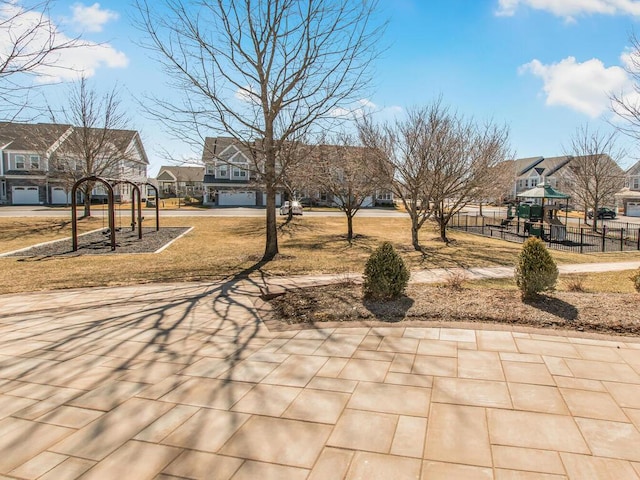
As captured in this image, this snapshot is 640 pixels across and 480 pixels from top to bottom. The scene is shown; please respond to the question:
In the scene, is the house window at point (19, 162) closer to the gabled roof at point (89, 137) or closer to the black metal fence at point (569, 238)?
the gabled roof at point (89, 137)

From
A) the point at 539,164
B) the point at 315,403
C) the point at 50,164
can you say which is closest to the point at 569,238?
the point at 315,403

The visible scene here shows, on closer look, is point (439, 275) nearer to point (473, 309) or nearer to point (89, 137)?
point (473, 309)

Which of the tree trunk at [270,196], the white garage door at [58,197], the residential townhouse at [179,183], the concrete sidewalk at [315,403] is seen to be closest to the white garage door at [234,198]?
the residential townhouse at [179,183]

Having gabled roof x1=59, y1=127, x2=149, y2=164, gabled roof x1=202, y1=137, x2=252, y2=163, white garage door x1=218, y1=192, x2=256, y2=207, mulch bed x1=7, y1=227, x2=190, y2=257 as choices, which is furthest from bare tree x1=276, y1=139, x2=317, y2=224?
white garage door x1=218, y1=192, x2=256, y2=207

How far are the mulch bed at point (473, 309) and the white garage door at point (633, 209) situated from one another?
162 feet

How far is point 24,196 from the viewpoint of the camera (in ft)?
139

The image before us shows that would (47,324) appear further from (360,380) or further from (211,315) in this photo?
(360,380)

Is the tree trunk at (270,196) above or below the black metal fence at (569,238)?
above

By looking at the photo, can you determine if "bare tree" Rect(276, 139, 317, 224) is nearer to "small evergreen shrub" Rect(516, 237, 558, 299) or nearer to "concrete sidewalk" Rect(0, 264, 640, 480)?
"small evergreen shrub" Rect(516, 237, 558, 299)

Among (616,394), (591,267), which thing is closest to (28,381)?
(616,394)

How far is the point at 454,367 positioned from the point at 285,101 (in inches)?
370

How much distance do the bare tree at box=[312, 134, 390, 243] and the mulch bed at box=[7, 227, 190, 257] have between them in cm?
776

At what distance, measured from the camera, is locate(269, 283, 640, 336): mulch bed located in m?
5.61

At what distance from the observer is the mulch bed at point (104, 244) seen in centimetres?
1388
